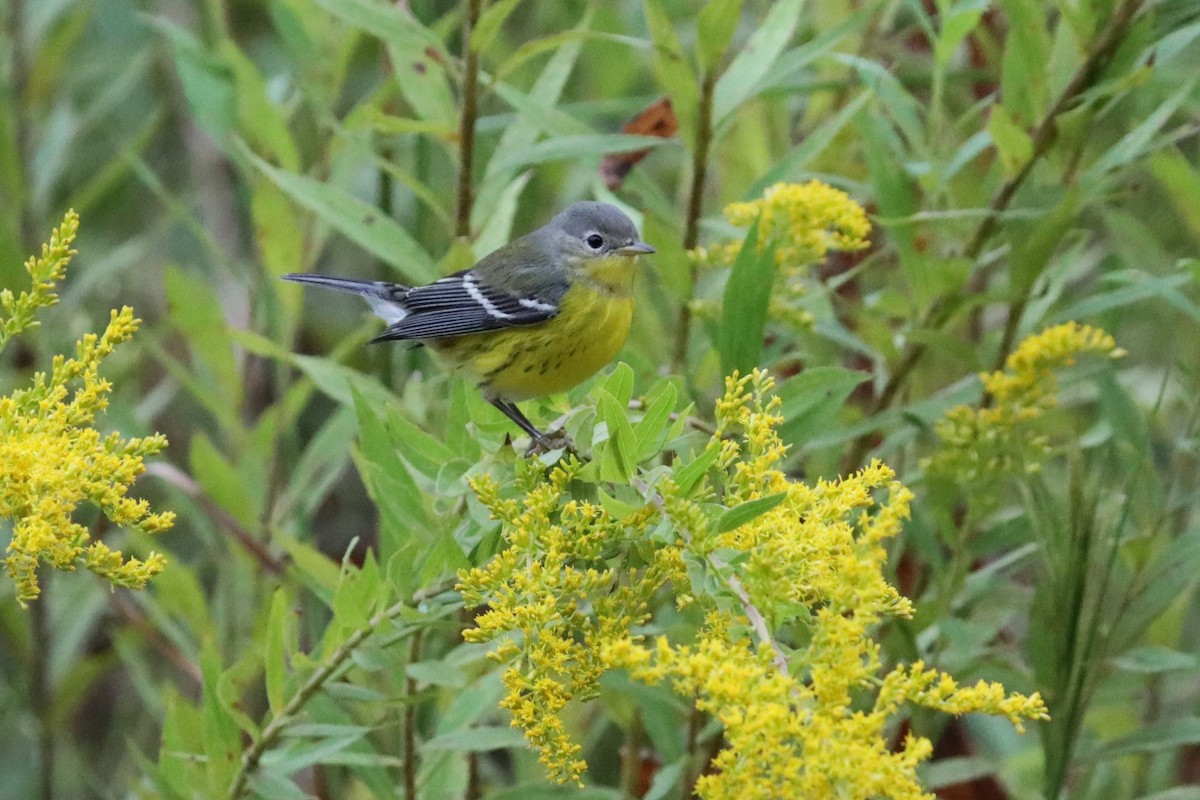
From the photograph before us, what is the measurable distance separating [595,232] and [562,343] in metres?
0.30

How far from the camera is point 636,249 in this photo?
8.18 ft

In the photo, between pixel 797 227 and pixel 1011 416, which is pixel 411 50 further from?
pixel 1011 416

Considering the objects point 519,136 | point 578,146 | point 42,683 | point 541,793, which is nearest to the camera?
point 541,793

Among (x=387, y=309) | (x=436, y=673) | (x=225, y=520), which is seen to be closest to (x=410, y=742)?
(x=436, y=673)

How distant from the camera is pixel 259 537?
2.62 m

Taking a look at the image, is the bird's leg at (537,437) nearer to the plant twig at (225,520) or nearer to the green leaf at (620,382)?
the green leaf at (620,382)

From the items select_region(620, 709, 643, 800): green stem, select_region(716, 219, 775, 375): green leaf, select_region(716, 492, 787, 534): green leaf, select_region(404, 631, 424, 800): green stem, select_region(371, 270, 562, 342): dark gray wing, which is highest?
select_region(371, 270, 562, 342): dark gray wing

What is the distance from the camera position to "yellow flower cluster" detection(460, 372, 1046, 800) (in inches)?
42.1

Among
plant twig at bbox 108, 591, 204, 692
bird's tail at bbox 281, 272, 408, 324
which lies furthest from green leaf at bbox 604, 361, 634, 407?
plant twig at bbox 108, 591, 204, 692

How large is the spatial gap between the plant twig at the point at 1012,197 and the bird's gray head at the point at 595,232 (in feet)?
1.63

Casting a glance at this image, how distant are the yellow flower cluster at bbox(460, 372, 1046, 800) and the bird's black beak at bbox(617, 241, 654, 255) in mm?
1001

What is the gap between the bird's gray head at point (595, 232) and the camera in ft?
8.46

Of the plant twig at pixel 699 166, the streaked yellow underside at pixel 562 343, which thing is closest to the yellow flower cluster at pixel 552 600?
the plant twig at pixel 699 166

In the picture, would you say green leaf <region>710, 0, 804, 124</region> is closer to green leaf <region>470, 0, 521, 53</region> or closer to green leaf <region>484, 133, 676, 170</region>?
green leaf <region>484, 133, 676, 170</region>
